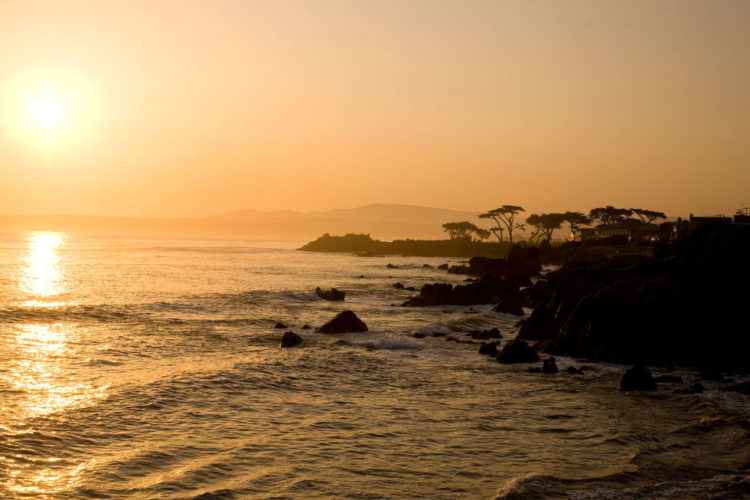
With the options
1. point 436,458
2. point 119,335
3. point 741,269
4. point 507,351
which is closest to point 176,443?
point 436,458

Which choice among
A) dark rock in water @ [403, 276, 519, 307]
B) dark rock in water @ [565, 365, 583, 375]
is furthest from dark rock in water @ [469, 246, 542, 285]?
dark rock in water @ [565, 365, 583, 375]

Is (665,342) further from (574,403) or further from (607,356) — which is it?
(574,403)

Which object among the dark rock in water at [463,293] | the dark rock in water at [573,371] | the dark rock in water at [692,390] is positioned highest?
the dark rock in water at [463,293]

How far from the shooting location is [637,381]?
799 inches

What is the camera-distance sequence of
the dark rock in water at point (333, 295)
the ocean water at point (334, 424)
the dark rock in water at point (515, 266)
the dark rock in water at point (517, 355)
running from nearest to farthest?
the ocean water at point (334, 424)
the dark rock in water at point (517, 355)
the dark rock in water at point (333, 295)
the dark rock in water at point (515, 266)

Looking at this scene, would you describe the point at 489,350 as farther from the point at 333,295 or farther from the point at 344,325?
the point at 333,295

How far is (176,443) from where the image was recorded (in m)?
14.3

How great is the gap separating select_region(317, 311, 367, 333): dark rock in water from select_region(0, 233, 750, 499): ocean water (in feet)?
6.52

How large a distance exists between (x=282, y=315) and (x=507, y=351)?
19.6 m

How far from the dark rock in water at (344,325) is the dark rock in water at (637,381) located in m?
15.9

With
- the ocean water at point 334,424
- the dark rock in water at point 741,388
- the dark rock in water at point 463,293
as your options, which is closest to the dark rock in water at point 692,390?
the ocean water at point 334,424

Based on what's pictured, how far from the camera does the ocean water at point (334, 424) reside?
12.1m

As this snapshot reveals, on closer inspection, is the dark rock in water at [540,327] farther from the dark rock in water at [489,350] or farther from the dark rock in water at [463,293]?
the dark rock in water at [463,293]

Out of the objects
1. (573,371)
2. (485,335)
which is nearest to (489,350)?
(573,371)
